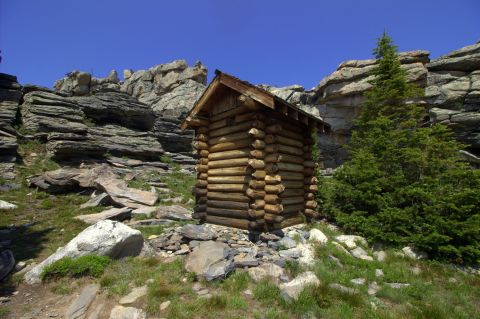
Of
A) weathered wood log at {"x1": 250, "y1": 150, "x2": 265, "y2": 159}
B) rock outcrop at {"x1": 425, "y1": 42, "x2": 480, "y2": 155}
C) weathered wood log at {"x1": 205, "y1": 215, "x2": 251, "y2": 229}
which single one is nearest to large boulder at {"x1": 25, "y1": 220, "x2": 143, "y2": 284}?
weathered wood log at {"x1": 205, "y1": 215, "x2": 251, "y2": 229}

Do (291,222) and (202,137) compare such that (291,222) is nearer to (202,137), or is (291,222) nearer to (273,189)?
(273,189)

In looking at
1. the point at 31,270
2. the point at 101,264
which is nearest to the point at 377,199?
the point at 101,264

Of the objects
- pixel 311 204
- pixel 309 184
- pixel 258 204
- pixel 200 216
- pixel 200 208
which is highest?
pixel 309 184

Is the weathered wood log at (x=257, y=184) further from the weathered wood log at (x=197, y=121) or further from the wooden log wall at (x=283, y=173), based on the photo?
the weathered wood log at (x=197, y=121)

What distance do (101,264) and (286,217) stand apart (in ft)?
22.9

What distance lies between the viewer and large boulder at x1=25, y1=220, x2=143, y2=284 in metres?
7.16

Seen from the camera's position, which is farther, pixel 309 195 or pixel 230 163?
pixel 309 195

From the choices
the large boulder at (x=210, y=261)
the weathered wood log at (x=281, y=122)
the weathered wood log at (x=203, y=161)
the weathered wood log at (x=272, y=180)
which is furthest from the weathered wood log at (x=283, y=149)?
the large boulder at (x=210, y=261)

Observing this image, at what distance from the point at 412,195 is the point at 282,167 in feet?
18.0

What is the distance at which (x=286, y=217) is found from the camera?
1099cm

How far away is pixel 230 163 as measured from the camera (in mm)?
10891

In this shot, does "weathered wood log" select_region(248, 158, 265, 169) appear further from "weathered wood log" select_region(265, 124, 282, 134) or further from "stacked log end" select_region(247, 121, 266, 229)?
"weathered wood log" select_region(265, 124, 282, 134)

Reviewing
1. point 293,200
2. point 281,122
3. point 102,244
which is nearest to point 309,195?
point 293,200

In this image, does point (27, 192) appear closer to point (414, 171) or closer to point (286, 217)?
point (286, 217)
